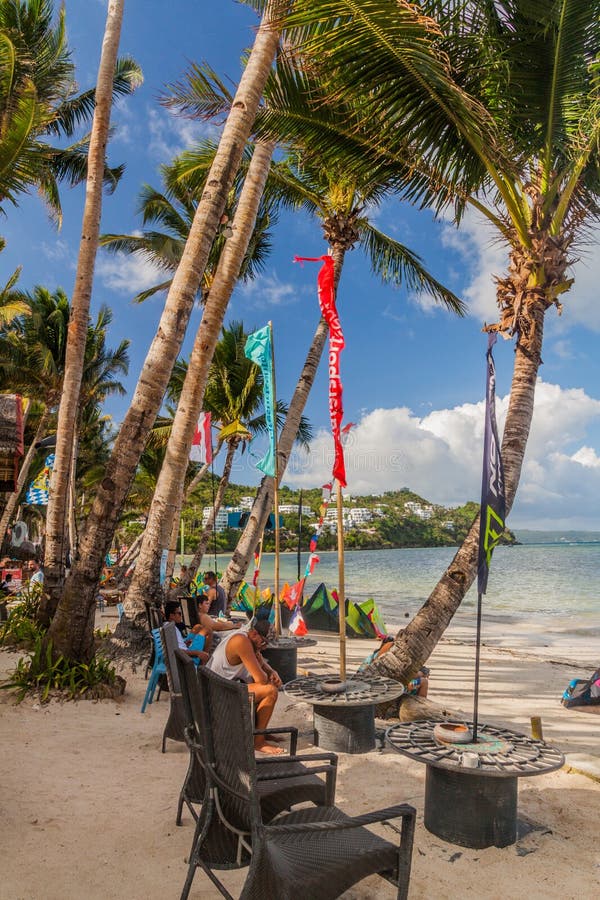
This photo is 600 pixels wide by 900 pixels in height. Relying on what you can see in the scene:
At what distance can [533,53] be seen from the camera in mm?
5680

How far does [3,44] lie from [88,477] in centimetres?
2364

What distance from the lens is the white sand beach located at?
109 inches

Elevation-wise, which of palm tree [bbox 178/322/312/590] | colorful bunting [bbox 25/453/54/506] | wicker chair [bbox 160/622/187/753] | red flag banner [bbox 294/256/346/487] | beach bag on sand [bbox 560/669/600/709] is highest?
palm tree [bbox 178/322/312/590]

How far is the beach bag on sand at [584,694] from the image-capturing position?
23.9 ft

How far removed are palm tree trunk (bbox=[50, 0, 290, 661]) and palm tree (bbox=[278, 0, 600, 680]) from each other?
1.33 m

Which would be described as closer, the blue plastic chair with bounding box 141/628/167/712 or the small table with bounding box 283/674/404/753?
the small table with bounding box 283/674/404/753

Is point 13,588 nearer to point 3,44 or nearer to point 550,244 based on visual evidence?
point 3,44

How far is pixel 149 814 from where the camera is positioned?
3.50 m

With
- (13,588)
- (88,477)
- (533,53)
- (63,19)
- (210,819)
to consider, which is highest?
(63,19)

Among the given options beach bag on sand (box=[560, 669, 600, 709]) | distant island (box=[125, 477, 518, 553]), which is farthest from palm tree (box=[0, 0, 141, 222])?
distant island (box=[125, 477, 518, 553])

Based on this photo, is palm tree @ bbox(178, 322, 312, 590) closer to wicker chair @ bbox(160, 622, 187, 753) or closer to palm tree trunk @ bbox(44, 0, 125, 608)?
palm tree trunk @ bbox(44, 0, 125, 608)

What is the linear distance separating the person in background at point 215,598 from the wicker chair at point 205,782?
7297mm

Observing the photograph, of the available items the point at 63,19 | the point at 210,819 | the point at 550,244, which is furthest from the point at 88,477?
the point at 210,819

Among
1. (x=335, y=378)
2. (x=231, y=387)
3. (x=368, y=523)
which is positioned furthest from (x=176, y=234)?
(x=368, y=523)
